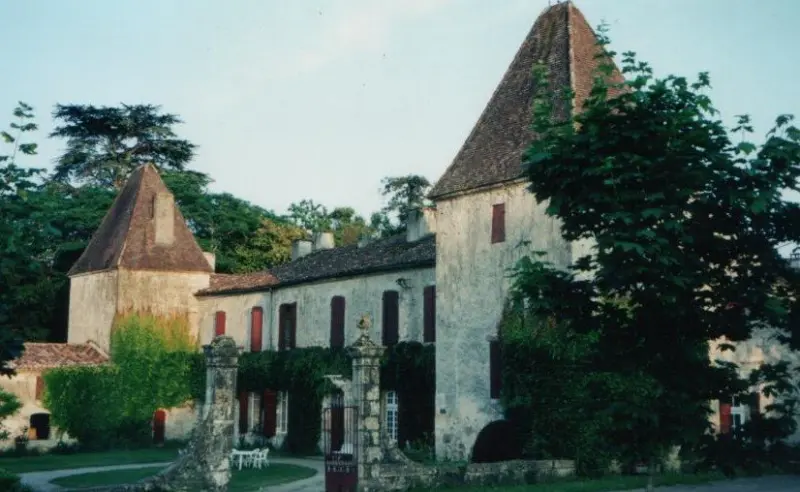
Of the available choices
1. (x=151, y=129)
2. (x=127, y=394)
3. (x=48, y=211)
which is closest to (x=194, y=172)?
(x=151, y=129)

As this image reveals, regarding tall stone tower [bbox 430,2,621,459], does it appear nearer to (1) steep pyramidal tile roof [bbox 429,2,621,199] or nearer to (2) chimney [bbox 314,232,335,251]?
(1) steep pyramidal tile roof [bbox 429,2,621,199]

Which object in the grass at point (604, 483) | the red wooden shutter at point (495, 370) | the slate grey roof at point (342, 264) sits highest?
the slate grey roof at point (342, 264)

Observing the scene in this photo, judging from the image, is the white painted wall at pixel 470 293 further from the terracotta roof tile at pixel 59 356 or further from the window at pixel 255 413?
the terracotta roof tile at pixel 59 356

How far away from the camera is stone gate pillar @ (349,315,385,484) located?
1867 cm

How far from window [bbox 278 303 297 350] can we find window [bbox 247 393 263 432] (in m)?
2.23

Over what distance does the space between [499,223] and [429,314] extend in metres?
5.05

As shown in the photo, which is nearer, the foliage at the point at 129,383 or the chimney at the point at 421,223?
the chimney at the point at 421,223

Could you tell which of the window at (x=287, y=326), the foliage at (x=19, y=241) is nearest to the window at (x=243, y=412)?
the window at (x=287, y=326)

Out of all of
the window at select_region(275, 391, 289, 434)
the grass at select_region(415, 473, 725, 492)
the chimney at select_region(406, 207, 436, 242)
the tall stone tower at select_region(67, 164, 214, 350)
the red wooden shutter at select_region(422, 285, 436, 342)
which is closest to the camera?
the grass at select_region(415, 473, 725, 492)

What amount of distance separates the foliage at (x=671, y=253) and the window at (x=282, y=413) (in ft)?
84.8

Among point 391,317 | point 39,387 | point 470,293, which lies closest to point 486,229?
point 470,293

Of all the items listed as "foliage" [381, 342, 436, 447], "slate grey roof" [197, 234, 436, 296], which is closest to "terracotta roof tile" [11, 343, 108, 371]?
"slate grey roof" [197, 234, 436, 296]


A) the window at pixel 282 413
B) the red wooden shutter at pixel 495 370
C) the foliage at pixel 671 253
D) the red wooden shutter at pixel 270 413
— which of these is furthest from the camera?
the red wooden shutter at pixel 270 413

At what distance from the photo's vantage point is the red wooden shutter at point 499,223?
1002 inches
